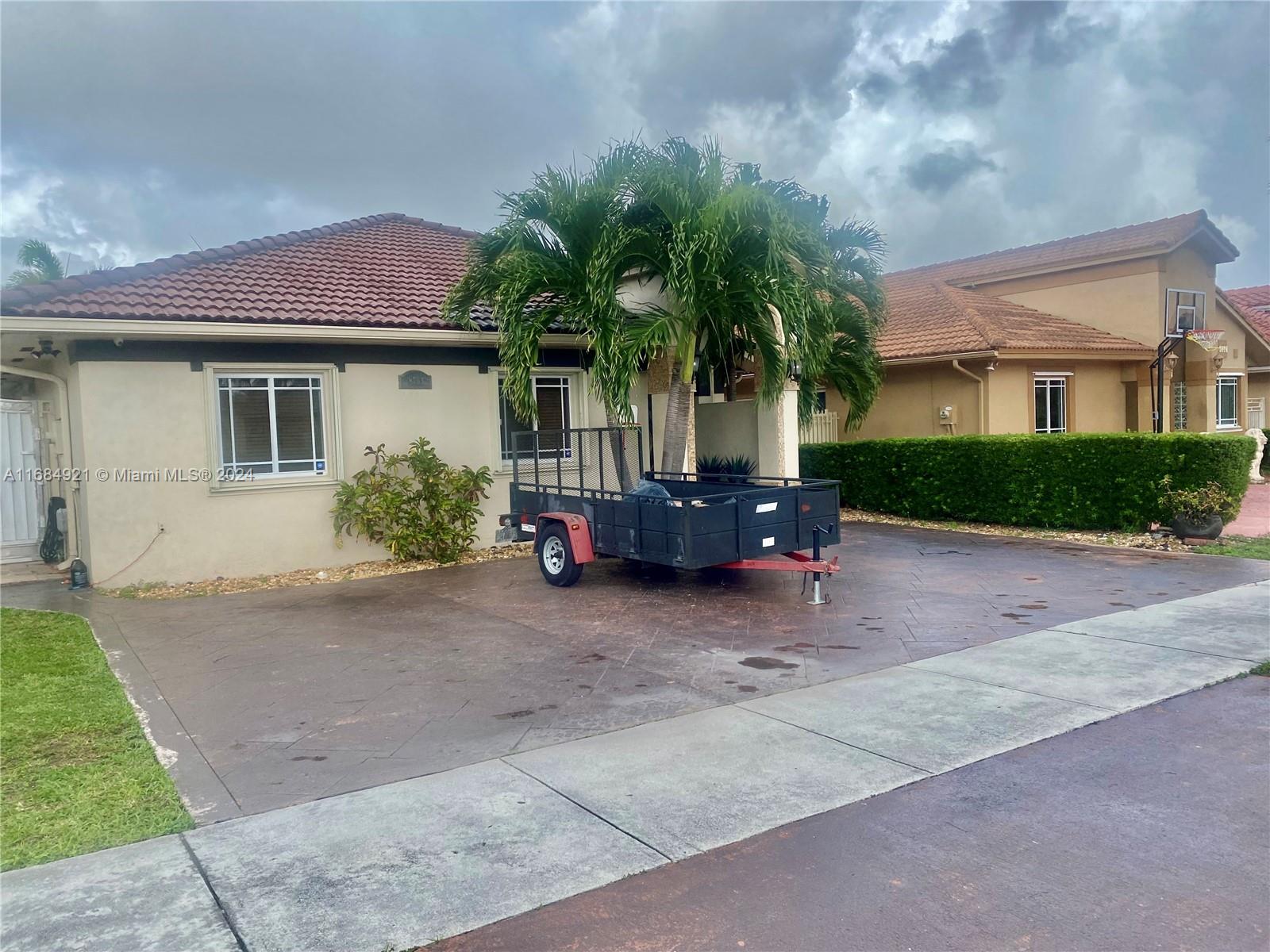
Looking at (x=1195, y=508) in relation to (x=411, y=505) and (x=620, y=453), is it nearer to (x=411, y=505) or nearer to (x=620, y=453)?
(x=620, y=453)

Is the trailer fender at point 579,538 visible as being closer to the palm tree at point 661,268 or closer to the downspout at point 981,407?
the palm tree at point 661,268

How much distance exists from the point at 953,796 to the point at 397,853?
277 cm

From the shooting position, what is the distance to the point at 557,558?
431 inches

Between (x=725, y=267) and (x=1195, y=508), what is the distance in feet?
23.8

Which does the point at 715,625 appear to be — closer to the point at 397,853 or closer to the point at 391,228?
the point at 397,853

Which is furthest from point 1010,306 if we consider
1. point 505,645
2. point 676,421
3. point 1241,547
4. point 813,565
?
point 505,645

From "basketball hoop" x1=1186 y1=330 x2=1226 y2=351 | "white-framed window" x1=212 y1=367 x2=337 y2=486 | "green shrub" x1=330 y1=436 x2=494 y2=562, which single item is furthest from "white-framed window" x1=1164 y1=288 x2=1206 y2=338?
"white-framed window" x1=212 y1=367 x2=337 y2=486

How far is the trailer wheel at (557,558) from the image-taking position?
10648 millimetres

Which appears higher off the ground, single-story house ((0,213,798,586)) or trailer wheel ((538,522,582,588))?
single-story house ((0,213,798,586))

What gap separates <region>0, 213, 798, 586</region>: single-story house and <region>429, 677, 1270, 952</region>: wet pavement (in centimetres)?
944

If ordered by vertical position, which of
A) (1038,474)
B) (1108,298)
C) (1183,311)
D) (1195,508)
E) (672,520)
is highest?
(1108,298)

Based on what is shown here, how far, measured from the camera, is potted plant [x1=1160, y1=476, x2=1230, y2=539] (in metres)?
12.6

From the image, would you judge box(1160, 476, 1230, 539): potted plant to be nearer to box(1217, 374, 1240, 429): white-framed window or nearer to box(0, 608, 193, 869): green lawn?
box(0, 608, 193, 869): green lawn

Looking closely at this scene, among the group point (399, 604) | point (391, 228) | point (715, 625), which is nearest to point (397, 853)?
point (715, 625)
